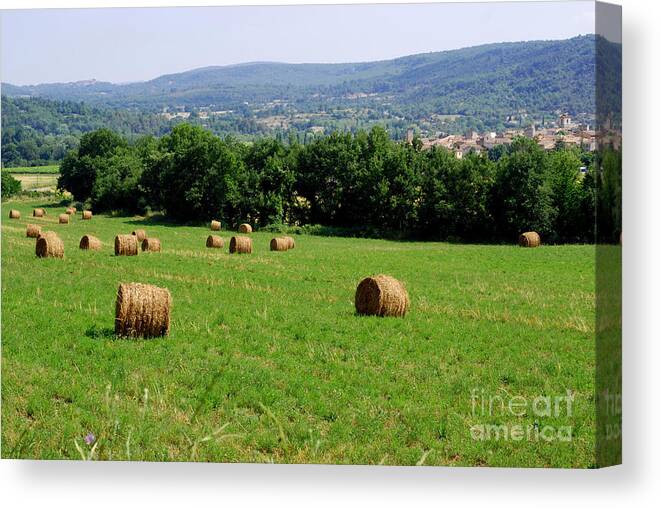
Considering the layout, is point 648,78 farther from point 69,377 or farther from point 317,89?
point 69,377

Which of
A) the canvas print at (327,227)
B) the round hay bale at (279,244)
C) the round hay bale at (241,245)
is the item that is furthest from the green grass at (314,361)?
the round hay bale at (241,245)

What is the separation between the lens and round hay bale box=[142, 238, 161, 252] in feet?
29.0

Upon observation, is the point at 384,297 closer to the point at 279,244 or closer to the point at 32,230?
the point at 279,244

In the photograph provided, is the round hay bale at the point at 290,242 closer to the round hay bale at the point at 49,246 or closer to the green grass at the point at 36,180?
the green grass at the point at 36,180

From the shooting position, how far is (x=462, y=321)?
24.6ft

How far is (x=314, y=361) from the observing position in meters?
7.05

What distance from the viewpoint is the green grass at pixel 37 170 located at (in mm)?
7135

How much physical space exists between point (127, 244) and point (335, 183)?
2.31 meters

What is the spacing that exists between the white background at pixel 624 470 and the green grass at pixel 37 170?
277 centimetres

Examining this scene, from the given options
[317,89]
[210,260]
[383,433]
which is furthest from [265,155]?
[383,433]

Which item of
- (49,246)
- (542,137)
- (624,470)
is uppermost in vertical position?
(542,137)

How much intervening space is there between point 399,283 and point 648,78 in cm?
305

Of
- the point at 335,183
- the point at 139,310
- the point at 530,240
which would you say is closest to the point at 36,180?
the point at 139,310

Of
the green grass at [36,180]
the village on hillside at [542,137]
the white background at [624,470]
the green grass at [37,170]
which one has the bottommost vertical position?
the white background at [624,470]
